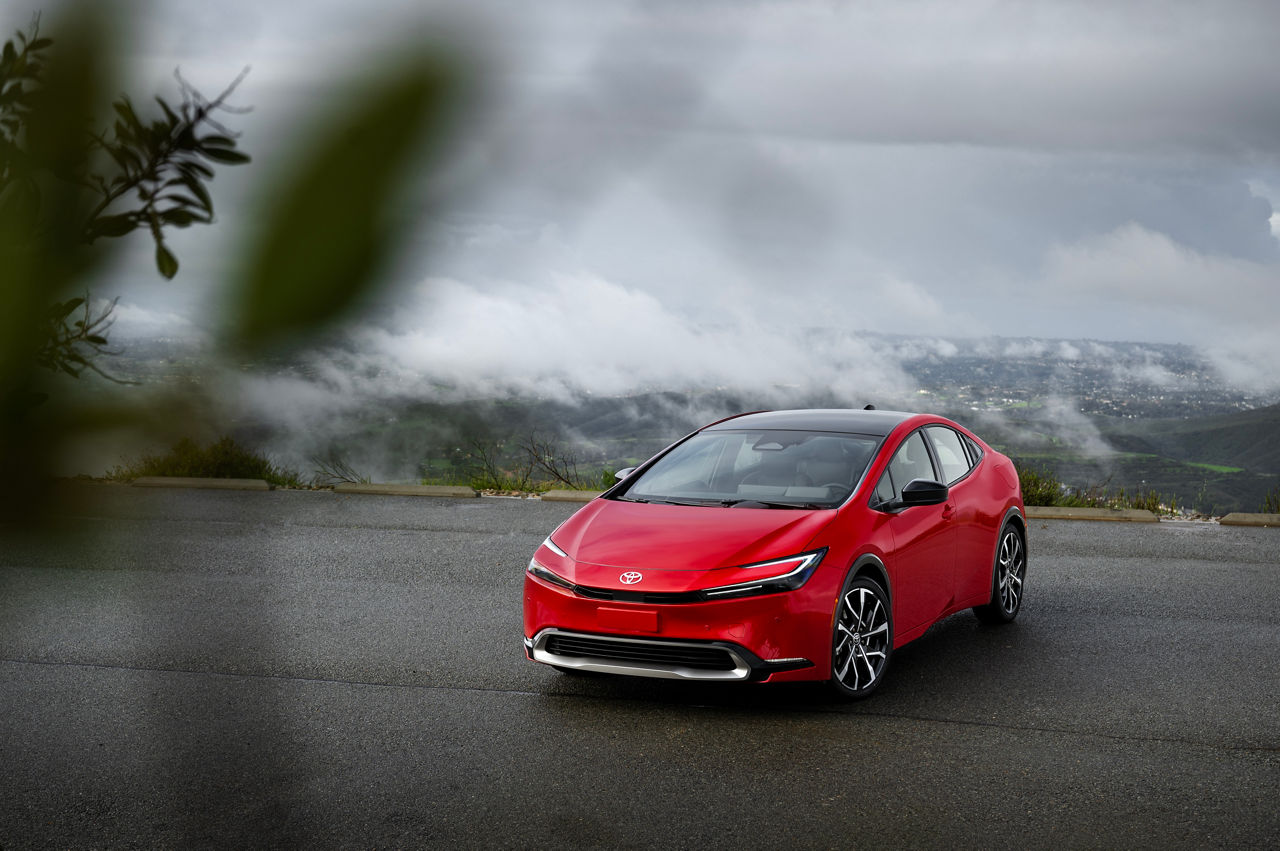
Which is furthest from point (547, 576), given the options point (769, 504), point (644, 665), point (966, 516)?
point (966, 516)

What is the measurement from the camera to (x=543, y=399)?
1.04 metres

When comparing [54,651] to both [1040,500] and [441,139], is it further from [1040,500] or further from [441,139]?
[1040,500]

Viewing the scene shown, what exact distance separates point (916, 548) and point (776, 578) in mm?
1325

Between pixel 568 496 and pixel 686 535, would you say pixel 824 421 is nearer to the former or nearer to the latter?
pixel 686 535

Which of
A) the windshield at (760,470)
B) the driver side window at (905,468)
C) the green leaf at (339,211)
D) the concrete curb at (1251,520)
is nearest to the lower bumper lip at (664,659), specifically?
the windshield at (760,470)

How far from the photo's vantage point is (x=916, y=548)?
6949mm

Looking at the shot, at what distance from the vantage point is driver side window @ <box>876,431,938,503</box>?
703 centimetres

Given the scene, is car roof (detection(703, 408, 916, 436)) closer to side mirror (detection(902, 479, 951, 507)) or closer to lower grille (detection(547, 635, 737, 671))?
side mirror (detection(902, 479, 951, 507))

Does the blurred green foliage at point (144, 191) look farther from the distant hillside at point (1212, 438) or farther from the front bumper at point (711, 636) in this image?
the distant hillside at point (1212, 438)

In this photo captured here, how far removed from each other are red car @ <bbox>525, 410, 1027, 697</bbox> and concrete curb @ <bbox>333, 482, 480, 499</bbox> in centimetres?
753

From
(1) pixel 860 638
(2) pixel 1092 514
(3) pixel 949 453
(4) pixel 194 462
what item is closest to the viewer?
(4) pixel 194 462

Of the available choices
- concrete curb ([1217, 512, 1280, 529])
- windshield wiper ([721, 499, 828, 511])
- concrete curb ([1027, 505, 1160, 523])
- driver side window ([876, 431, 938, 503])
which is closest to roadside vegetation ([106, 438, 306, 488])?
windshield wiper ([721, 499, 828, 511])

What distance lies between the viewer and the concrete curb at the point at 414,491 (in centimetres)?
1504

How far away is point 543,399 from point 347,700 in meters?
5.68
